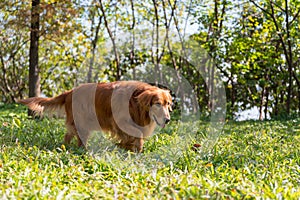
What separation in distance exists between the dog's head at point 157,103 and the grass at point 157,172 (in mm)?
416

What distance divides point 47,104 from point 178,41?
379 inches

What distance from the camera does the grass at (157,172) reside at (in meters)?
3.01

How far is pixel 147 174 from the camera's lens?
380 centimetres

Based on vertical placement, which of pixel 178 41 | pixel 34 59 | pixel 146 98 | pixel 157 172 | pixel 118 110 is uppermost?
pixel 178 41

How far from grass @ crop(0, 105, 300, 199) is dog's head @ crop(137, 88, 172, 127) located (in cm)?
42

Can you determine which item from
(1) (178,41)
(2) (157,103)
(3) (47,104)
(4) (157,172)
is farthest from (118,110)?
(1) (178,41)

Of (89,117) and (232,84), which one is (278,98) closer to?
(232,84)

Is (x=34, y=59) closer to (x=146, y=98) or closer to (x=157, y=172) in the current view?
(x=146, y=98)

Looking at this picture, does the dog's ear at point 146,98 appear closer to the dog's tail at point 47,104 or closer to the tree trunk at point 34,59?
the dog's tail at point 47,104

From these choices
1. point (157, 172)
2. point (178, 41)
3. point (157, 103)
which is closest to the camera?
point (157, 172)

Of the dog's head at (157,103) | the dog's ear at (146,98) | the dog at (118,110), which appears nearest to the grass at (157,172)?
the dog at (118,110)

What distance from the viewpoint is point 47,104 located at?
625 cm

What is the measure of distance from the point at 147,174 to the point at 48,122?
488cm

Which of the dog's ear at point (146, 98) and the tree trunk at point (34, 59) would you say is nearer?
the dog's ear at point (146, 98)
